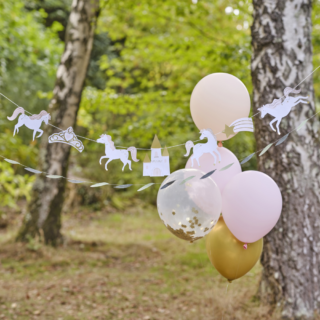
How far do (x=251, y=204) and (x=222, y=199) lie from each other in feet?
0.57

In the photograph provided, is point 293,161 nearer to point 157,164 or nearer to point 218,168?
point 218,168

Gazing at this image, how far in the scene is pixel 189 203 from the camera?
1531mm

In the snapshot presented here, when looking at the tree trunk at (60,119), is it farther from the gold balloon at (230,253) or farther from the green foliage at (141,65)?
the gold balloon at (230,253)

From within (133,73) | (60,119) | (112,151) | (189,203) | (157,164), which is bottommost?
(189,203)

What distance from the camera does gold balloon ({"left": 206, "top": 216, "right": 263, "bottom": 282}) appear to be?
183 cm

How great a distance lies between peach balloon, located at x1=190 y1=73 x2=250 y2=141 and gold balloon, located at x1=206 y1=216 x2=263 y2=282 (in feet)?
1.97

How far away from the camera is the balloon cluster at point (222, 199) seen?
155 centimetres

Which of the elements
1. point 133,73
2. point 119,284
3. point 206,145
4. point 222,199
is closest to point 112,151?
point 206,145

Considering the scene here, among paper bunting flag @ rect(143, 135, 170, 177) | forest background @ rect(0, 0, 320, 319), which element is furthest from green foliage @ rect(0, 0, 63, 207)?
paper bunting flag @ rect(143, 135, 170, 177)

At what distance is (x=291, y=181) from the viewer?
2.55 meters

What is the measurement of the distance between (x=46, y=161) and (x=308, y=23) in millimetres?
3616

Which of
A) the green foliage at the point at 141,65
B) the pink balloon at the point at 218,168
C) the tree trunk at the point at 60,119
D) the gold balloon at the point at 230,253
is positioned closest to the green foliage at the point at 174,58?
the green foliage at the point at 141,65

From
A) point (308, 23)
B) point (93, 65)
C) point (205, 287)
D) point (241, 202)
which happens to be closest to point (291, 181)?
point (241, 202)

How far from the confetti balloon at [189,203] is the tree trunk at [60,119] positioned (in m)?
3.21
